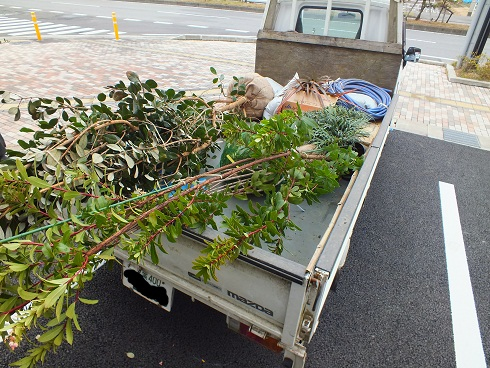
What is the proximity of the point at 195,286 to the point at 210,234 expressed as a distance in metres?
0.39

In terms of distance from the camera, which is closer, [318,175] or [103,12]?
[318,175]

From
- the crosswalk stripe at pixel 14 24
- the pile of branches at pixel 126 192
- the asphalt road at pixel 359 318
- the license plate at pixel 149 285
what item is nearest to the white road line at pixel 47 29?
the crosswalk stripe at pixel 14 24

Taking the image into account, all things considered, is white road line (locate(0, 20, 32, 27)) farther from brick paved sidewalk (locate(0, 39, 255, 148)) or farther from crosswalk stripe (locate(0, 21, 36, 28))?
brick paved sidewalk (locate(0, 39, 255, 148))

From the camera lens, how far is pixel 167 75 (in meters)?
8.70

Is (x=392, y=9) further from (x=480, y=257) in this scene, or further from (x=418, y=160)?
(x=480, y=257)

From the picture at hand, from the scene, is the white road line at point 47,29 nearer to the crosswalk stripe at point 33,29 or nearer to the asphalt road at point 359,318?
the crosswalk stripe at point 33,29

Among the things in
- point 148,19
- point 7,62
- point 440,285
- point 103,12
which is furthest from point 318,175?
point 103,12

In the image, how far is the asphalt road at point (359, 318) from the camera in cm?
230

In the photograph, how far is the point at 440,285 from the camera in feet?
Answer: 10.1

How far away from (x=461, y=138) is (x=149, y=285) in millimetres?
6466

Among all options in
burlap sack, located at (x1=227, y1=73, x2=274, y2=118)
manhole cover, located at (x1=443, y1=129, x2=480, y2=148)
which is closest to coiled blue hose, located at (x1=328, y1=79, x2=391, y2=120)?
burlap sack, located at (x1=227, y1=73, x2=274, y2=118)

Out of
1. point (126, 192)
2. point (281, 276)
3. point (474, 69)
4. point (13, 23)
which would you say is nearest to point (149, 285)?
point (126, 192)

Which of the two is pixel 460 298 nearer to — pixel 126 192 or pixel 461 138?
pixel 126 192

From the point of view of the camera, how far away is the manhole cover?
6.18 meters
